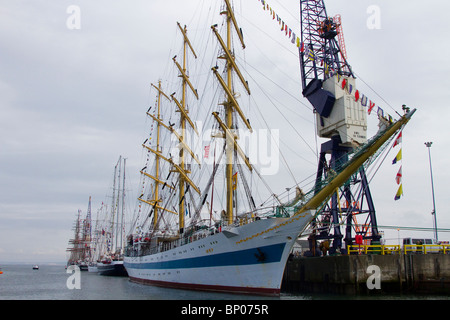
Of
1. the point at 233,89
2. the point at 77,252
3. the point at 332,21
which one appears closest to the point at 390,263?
the point at 233,89

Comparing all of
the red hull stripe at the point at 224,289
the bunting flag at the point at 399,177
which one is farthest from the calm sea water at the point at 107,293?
the bunting flag at the point at 399,177

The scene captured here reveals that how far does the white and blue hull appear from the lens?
83.9ft

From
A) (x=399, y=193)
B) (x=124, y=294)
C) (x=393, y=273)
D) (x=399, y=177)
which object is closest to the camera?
(x=399, y=193)

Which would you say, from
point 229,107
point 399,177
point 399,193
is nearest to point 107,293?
point 229,107

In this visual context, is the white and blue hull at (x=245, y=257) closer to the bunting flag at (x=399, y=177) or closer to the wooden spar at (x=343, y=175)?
the wooden spar at (x=343, y=175)

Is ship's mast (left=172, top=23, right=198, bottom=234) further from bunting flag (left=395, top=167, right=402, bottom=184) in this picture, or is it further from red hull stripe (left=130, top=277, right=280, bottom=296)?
bunting flag (left=395, top=167, right=402, bottom=184)

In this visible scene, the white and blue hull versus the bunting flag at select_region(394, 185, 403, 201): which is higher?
the bunting flag at select_region(394, 185, 403, 201)

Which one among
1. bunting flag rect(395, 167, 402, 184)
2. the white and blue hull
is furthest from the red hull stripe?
bunting flag rect(395, 167, 402, 184)

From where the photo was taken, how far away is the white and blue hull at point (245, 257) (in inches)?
1007

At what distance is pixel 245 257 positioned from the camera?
2675cm

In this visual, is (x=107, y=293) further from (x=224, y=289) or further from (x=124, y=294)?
(x=224, y=289)

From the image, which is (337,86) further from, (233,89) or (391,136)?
(391,136)

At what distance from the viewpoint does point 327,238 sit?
38625 millimetres
